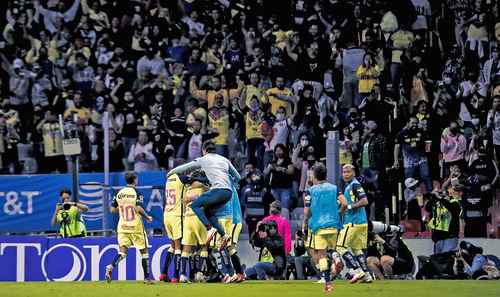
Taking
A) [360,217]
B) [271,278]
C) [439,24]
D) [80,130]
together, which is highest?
[439,24]

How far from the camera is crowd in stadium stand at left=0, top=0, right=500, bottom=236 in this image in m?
24.4

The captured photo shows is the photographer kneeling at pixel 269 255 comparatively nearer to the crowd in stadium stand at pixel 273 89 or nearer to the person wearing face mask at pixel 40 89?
the crowd in stadium stand at pixel 273 89

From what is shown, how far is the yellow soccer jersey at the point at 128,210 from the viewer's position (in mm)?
20969

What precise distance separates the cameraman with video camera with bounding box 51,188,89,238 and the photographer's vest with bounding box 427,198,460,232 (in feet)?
24.1

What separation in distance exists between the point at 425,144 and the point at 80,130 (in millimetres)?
8513

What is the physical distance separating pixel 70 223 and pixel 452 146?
27.4ft

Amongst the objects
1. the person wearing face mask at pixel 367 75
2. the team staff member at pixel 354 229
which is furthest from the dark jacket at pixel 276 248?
the person wearing face mask at pixel 367 75

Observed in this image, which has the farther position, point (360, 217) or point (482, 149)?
point (482, 149)

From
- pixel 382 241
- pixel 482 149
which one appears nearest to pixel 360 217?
pixel 382 241

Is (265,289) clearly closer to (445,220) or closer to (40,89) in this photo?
(445,220)

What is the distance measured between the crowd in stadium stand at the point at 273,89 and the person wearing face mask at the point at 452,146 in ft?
0.08

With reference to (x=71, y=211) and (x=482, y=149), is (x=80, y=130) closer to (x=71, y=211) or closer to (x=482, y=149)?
(x=71, y=211)

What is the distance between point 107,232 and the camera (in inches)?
968

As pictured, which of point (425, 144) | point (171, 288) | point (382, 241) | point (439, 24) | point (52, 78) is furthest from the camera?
point (52, 78)
